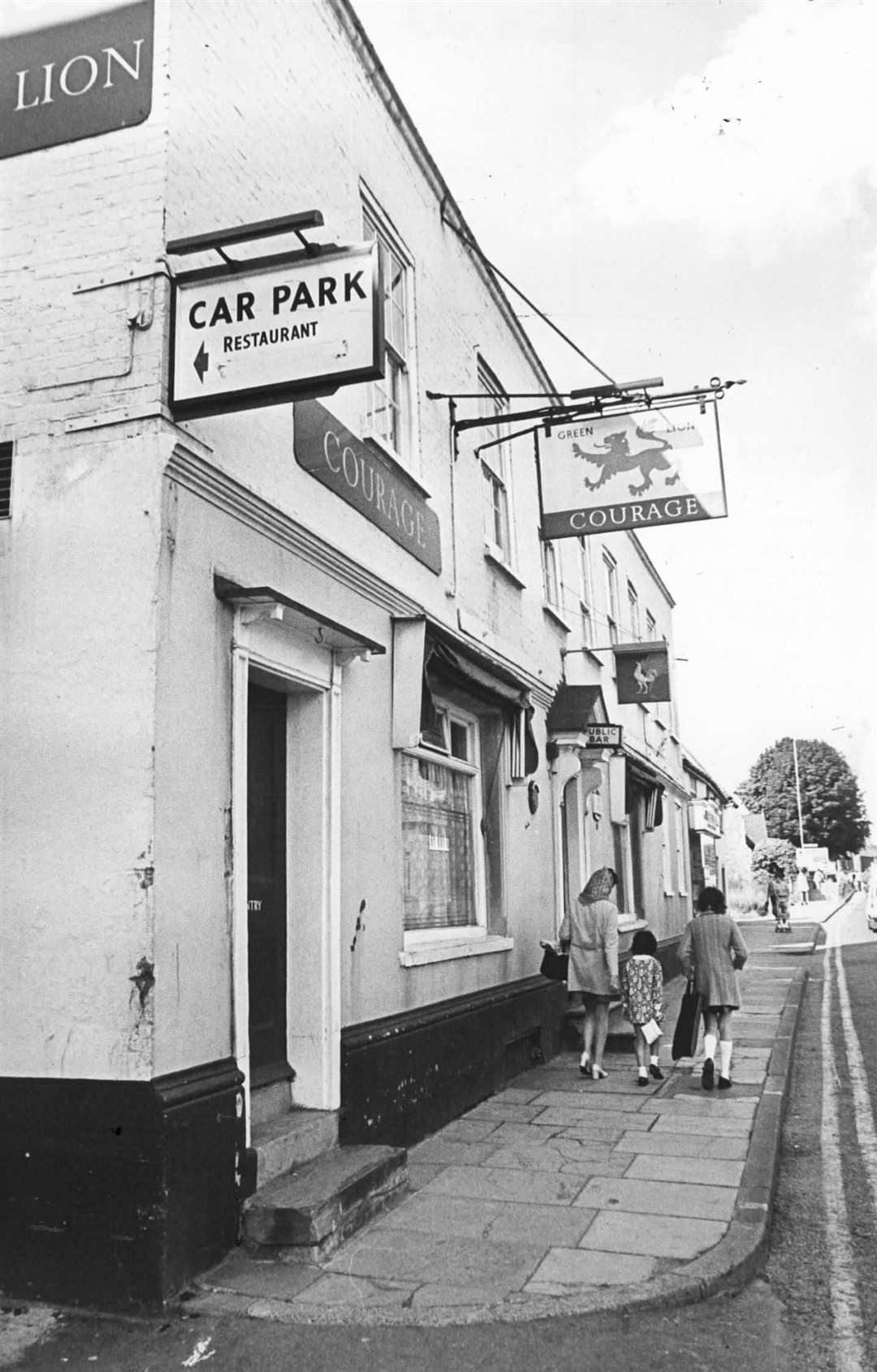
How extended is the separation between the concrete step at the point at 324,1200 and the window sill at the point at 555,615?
295 inches

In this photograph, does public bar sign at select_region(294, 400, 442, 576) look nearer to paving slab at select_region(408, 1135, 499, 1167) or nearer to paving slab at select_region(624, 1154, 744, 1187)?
paving slab at select_region(408, 1135, 499, 1167)

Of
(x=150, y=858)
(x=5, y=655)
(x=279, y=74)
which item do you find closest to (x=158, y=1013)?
(x=150, y=858)

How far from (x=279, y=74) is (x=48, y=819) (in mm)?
4731

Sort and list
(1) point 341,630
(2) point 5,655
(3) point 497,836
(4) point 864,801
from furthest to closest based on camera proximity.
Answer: (4) point 864,801, (3) point 497,836, (1) point 341,630, (2) point 5,655

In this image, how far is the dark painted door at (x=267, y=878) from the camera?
6.18 metres

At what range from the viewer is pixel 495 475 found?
37.5 feet

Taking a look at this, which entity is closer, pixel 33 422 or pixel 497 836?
pixel 33 422

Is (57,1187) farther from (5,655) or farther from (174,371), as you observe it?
(174,371)

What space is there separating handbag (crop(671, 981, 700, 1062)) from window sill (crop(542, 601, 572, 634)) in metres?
4.63

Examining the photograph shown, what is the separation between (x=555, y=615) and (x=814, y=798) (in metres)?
67.8

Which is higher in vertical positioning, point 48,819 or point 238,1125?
point 48,819

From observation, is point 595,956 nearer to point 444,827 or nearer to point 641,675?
point 444,827

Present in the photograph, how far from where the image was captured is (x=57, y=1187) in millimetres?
4668

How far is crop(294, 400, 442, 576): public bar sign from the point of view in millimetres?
6707
